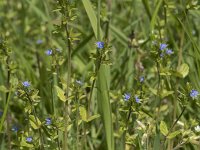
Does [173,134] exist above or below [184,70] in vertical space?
below

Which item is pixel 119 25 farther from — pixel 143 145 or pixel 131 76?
pixel 143 145

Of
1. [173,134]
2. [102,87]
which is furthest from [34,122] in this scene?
[173,134]

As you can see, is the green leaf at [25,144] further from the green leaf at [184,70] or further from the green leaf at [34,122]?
the green leaf at [184,70]

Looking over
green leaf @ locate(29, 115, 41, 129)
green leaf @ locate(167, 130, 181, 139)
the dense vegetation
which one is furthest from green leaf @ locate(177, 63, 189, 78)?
green leaf @ locate(29, 115, 41, 129)

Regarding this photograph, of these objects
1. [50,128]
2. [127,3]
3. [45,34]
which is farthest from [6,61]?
[127,3]

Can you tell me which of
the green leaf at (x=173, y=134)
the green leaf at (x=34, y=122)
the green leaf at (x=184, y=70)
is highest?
the green leaf at (x=184, y=70)

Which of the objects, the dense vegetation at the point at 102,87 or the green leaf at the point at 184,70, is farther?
the green leaf at the point at 184,70

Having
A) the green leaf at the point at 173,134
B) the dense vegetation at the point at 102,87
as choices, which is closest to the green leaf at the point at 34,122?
the dense vegetation at the point at 102,87

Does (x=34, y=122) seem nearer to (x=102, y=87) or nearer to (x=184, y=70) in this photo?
(x=102, y=87)

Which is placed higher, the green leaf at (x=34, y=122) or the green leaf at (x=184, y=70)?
the green leaf at (x=184, y=70)
